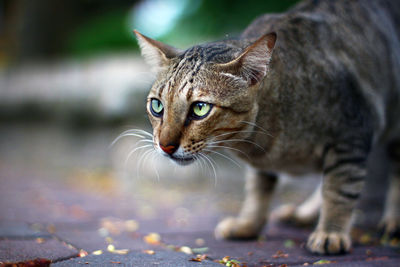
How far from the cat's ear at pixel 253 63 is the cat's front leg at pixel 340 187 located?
0.57 meters

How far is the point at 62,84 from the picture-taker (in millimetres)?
6316

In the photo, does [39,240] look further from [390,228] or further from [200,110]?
[390,228]

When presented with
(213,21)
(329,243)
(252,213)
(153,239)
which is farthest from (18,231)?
(213,21)

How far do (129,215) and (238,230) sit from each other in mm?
1033

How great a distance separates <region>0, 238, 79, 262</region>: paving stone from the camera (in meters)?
1.62

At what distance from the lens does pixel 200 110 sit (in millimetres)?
1885

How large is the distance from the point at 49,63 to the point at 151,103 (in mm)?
5790

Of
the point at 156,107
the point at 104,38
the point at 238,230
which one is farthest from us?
the point at 104,38

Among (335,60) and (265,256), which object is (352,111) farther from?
(265,256)

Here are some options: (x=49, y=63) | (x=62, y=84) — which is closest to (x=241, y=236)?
(x=62, y=84)

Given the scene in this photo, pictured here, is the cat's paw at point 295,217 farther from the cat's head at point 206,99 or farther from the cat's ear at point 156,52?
the cat's ear at point 156,52

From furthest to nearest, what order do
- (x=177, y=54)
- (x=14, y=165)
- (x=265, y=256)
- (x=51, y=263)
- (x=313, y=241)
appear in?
(x=14, y=165)
(x=177, y=54)
(x=313, y=241)
(x=265, y=256)
(x=51, y=263)

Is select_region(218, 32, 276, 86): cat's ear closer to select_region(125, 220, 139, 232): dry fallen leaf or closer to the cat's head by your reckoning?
the cat's head

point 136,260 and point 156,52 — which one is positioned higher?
point 156,52
